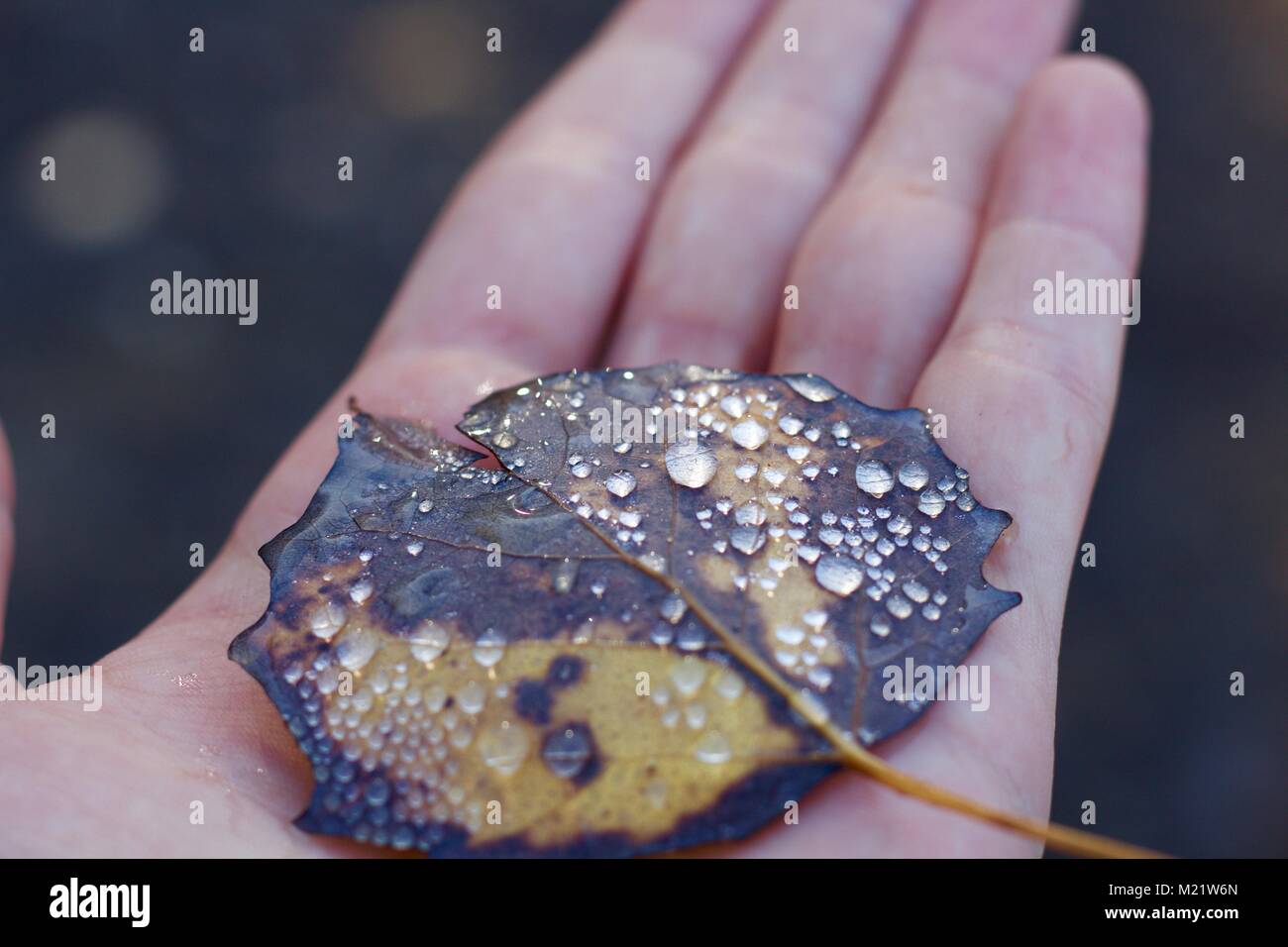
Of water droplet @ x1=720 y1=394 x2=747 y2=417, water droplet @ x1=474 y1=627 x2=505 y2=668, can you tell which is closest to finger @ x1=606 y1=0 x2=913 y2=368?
water droplet @ x1=720 y1=394 x2=747 y2=417

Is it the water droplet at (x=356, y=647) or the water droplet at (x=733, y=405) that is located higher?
the water droplet at (x=733, y=405)

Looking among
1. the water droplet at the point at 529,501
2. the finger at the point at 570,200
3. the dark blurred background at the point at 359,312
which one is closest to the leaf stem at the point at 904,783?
the water droplet at the point at 529,501

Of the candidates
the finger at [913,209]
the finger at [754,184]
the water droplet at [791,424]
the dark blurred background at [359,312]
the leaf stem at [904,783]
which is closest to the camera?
the leaf stem at [904,783]

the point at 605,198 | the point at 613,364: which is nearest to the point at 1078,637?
the point at 613,364

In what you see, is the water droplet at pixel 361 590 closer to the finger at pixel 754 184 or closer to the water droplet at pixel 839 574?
the water droplet at pixel 839 574

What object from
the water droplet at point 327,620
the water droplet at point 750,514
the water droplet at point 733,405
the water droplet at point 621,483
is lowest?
the water droplet at point 327,620

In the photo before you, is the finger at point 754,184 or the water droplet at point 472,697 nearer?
the water droplet at point 472,697
